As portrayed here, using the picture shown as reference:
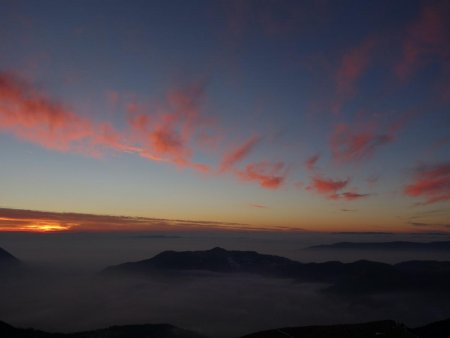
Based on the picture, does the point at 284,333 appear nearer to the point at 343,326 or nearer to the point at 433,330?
the point at 343,326

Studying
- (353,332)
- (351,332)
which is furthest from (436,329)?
(353,332)

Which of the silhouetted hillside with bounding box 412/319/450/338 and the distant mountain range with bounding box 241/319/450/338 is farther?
the silhouetted hillside with bounding box 412/319/450/338

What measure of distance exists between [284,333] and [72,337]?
169m

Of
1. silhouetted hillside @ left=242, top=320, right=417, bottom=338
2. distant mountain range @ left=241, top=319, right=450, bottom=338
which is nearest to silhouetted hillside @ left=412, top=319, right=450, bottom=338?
distant mountain range @ left=241, top=319, right=450, bottom=338

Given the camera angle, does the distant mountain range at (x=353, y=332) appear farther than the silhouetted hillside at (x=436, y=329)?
No

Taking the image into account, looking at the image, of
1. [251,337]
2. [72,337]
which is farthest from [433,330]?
[72,337]

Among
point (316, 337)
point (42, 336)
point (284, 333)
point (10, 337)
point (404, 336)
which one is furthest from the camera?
point (42, 336)

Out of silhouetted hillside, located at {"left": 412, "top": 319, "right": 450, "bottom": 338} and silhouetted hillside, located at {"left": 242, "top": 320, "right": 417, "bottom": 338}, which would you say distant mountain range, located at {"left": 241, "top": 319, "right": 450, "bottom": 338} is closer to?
silhouetted hillside, located at {"left": 242, "top": 320, "right": 417, "bottom": 338}

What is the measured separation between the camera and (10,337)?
→ 17500 centimetres

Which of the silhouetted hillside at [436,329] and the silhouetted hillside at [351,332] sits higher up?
the silhouetted hillside at [351,332]

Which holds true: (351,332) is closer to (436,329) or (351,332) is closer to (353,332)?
(353,332)

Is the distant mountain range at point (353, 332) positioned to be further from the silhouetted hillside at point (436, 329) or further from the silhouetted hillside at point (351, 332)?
the silhouetted hillside at point (436, 329)

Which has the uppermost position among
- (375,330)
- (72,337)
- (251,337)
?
(375,330)

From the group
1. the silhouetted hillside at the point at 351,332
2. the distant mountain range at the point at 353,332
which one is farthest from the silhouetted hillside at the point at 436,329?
the silhouetted hillside at the point at 351,332
